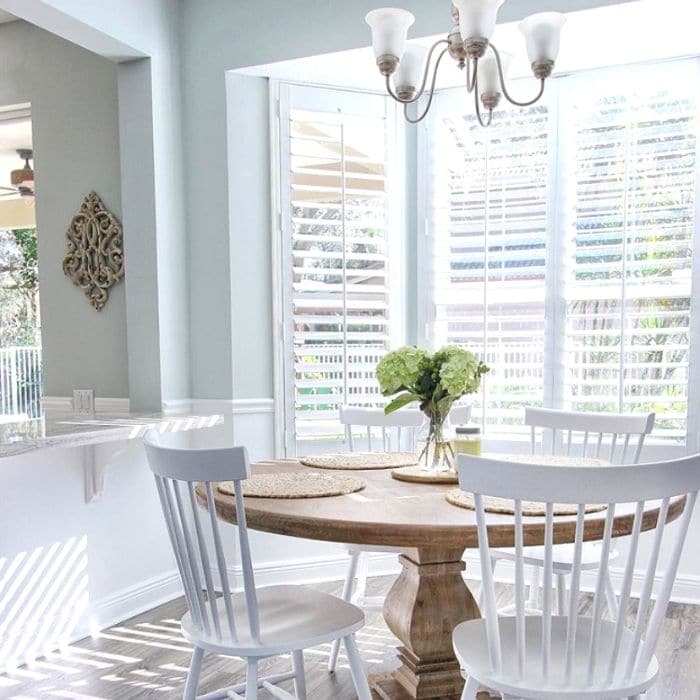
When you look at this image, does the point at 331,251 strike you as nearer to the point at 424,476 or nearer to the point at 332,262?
the point at 332,262

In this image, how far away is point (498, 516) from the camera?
1635 millimetres

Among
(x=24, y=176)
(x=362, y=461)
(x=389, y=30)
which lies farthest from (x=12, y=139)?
(x=362, y=461)

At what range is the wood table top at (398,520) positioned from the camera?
1.56 meters

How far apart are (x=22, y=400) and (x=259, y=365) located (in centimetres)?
377

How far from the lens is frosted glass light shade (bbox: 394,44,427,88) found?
222cm

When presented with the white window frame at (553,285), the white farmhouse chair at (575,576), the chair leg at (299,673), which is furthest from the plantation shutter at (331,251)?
the white farmhouse chair at (575,576)

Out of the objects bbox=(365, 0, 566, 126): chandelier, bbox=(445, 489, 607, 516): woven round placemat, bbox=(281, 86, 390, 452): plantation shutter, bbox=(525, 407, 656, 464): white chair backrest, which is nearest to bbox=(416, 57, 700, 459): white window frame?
bbox=(281, 86, 390, 452): plantation shutter

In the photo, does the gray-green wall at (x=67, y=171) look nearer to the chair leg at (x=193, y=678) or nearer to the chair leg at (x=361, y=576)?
the chair leg at (x=361, y=576)

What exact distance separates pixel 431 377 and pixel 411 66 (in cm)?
99

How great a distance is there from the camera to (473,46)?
1.89 meters

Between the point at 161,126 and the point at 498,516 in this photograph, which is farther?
the point at 161,126

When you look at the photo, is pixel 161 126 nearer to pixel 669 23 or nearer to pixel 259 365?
pixel 259 365

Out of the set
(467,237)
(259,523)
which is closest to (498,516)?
(259,523)

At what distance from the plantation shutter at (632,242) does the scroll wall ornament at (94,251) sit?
2.10m
